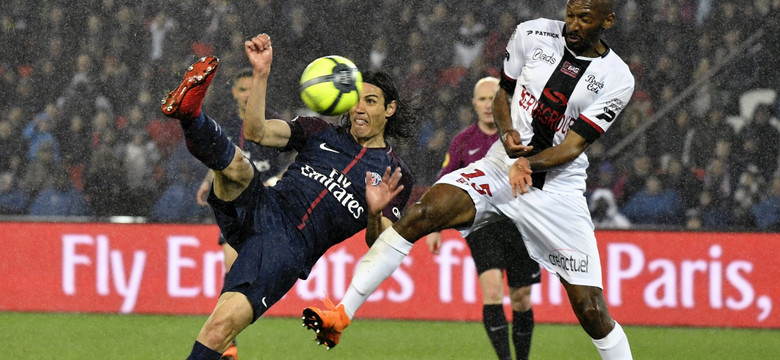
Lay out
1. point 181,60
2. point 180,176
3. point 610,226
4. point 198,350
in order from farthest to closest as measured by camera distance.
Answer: point 181,60 → point 180,176 → point 610,226 → point 198,350

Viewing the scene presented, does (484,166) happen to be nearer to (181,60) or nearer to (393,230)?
(393,230)

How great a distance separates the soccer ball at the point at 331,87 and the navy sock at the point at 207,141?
1.55ft

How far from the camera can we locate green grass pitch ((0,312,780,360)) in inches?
289

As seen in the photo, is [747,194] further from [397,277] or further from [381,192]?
[381,192]

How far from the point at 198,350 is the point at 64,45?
26.3 ft

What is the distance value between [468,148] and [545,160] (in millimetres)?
1888

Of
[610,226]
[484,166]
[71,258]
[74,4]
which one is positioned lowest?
[71,258]

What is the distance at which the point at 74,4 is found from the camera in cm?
1195

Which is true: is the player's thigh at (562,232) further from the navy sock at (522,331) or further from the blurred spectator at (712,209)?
the blurred spectator at (712,209)

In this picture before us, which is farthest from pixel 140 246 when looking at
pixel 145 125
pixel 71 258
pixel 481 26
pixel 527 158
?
pixel 527 158

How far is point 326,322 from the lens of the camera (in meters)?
4.70

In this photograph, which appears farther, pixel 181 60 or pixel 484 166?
pixel 181 60

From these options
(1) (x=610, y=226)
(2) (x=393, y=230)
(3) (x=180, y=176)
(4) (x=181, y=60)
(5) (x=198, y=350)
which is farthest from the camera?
(4) (x=181, y=60)

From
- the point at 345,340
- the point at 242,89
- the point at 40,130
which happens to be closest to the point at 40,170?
the point at 40,130
